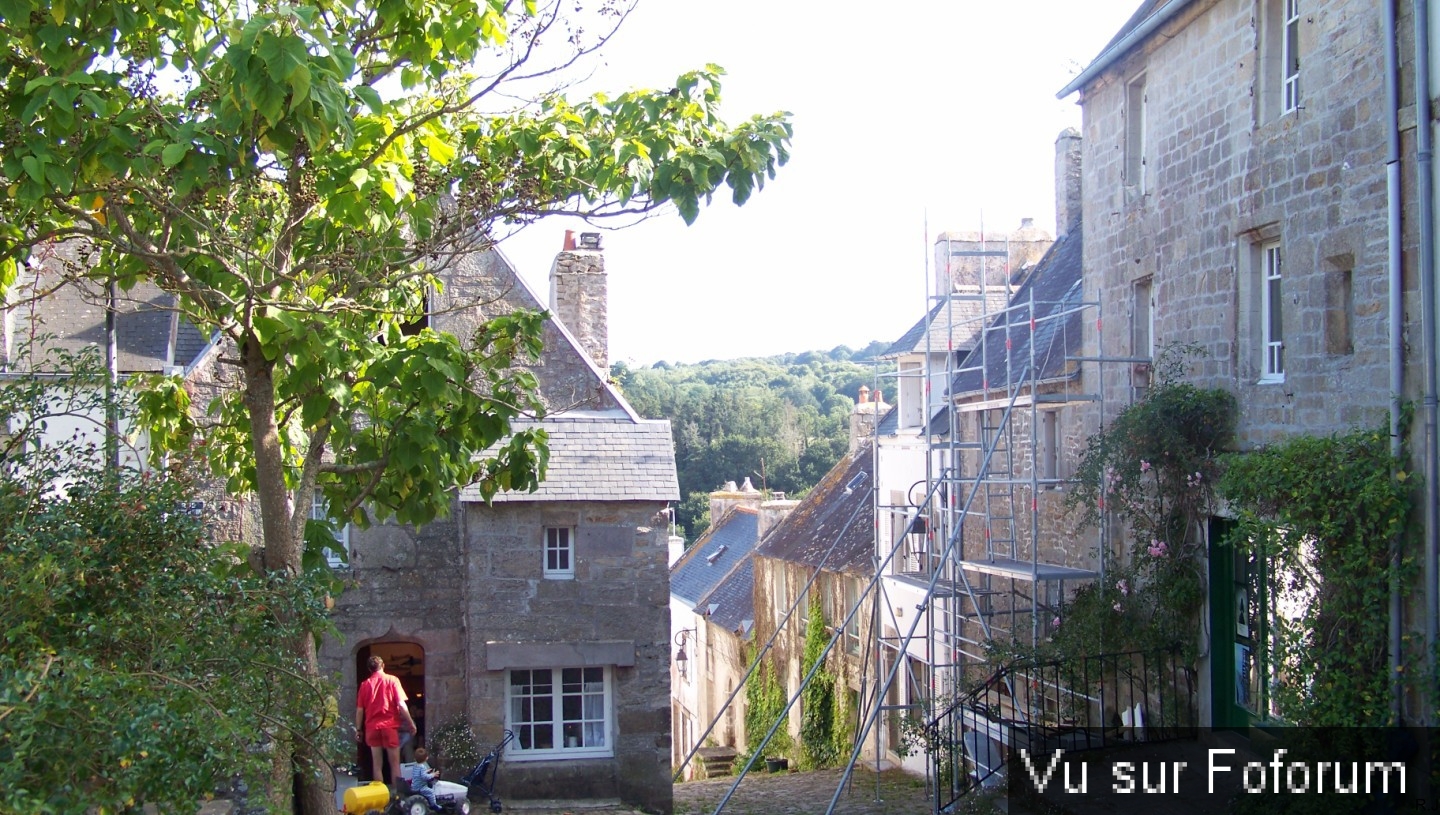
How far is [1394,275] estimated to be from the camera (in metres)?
8.80

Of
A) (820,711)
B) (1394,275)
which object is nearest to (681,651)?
(820,711)

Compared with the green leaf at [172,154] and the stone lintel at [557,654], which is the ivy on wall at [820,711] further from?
the green leaf at [172,154]

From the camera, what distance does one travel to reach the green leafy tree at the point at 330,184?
21.3 ft

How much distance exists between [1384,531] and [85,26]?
872cm

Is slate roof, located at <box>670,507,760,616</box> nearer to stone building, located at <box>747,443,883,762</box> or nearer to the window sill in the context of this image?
stone building, located at <box>747,443,883,762</box>

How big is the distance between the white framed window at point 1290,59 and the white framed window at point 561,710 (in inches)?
360

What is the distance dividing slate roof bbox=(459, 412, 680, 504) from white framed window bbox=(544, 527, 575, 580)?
0.57 m

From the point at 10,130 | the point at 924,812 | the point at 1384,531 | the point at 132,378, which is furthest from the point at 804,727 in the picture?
the point at 10,130

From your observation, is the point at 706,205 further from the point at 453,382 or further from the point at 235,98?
the point at 235,98

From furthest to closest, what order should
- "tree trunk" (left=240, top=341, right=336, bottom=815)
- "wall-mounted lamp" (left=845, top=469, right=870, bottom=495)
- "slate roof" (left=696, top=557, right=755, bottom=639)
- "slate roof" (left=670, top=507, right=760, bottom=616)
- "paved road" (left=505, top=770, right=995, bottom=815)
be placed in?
"slate roof" (left=670, top=507, right=760, bottom=616), "slate roof" (left=696, top=557, right=755, bottom=639), "wall-mounted lamp" (left=845, top=469, right=870, bottom=495), "paved road" (left=505, top=770, right=995, bottom=815), "tree trunk" (left=240, top=341, right=336, bottom=815)

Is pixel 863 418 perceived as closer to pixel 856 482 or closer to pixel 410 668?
pixel 856 482

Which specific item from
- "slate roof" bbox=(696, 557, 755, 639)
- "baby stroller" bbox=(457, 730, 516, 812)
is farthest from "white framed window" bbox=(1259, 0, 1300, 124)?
"slate roof" bbox=(696, 557, 755, 639)

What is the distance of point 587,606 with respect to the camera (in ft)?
47.1

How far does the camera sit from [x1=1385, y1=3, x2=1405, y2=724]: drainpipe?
8656mm
